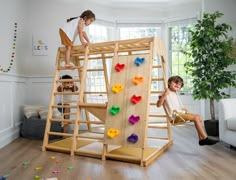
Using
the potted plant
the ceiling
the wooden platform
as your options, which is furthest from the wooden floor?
the ceiling

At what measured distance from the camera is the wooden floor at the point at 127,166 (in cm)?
220

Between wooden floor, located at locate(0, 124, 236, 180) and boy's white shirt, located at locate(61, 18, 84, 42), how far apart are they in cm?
158

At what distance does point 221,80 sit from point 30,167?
10.4 ft

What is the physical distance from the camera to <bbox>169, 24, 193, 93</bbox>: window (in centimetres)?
536

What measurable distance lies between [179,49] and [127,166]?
3616 millimetres

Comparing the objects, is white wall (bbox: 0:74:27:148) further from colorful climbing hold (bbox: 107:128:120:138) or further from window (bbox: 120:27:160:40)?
window (bbox: 120:27:160:40)

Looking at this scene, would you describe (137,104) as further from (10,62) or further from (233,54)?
(233,54)

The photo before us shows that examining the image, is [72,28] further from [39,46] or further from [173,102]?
[173,102]

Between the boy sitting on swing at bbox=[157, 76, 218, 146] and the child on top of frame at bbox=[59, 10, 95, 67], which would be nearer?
the boy sitting on swing at bbox=[157, 76, 218, 146]

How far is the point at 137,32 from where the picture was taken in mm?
5598

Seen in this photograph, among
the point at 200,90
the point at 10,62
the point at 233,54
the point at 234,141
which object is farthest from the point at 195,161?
the point at 10,62

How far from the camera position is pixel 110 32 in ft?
17.7

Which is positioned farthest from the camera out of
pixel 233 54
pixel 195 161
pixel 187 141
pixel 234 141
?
pixel 233 54

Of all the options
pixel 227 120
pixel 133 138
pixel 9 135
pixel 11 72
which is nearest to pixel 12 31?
pixel 11 72
